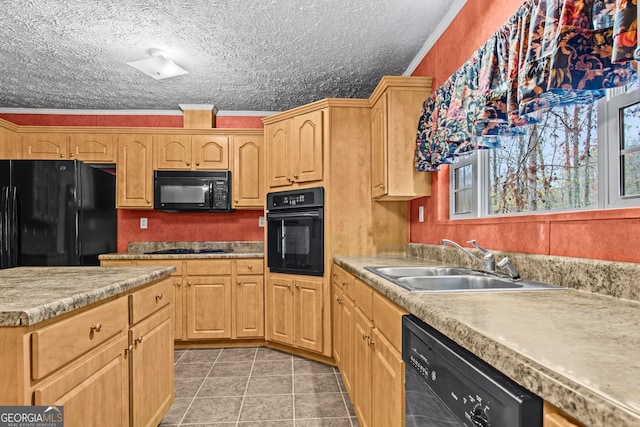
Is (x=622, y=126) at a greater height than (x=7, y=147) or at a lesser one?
lesser

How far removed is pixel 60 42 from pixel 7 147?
174 centimetres

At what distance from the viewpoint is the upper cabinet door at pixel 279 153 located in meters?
3.29

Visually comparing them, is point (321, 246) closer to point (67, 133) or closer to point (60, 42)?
point (60, 42)

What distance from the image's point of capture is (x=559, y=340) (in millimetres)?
691

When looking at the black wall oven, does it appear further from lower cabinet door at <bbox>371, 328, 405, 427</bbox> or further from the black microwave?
lower cabinet door at <bbox>371, 328, 405, 427</bbox>

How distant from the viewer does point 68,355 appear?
1.15m

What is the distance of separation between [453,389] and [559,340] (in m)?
0.24

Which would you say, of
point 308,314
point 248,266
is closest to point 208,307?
point 248,266

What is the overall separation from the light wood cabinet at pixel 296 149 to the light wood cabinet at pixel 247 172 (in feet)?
1.44

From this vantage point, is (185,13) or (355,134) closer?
(185,13)

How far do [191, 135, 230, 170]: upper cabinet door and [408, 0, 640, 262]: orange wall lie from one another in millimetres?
2007

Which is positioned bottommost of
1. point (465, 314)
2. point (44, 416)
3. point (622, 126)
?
point (44, 416)

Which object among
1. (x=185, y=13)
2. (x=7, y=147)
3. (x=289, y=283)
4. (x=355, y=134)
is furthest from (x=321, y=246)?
(x=7, y=147)

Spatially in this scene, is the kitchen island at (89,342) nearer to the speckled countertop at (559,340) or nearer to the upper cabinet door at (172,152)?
the speckled countertop at (559,340)
